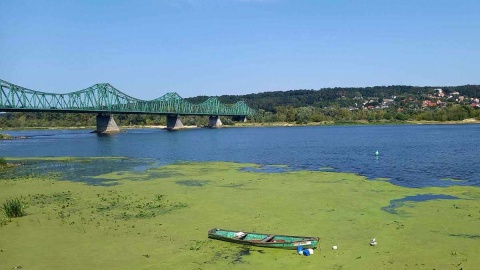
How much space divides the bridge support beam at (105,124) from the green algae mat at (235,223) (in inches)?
3926

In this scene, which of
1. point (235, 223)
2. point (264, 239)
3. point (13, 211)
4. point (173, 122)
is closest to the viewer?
point (264, 239)

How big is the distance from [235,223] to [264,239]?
3.53 metres

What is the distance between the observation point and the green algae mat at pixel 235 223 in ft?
47.2

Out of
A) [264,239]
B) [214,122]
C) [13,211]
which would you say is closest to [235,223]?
[264,239]

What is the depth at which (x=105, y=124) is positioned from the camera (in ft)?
428

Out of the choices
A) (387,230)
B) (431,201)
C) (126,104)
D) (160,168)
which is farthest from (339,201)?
(126,104)

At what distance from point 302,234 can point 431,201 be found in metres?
9.30

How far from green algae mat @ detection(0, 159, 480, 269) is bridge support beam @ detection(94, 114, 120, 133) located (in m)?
99.7

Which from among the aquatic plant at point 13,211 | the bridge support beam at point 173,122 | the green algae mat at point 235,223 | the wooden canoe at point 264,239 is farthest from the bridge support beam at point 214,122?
the wooden canoe at point 264,239

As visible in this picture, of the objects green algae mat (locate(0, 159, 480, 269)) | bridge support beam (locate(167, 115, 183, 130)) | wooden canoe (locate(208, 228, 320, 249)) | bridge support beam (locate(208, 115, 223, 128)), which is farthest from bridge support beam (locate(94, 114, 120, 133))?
wooden canoe (locate(208, 228, 320, 249))

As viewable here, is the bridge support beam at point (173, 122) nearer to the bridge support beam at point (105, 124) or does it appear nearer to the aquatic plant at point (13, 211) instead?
the bridge support beam at point (105, 124)

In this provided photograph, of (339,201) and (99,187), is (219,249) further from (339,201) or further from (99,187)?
(99,187)

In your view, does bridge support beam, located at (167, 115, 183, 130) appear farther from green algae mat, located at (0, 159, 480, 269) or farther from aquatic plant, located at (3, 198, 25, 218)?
aquatic plant, located at (3, 198, 25, 218)

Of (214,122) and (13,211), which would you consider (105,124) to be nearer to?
(214,122)
